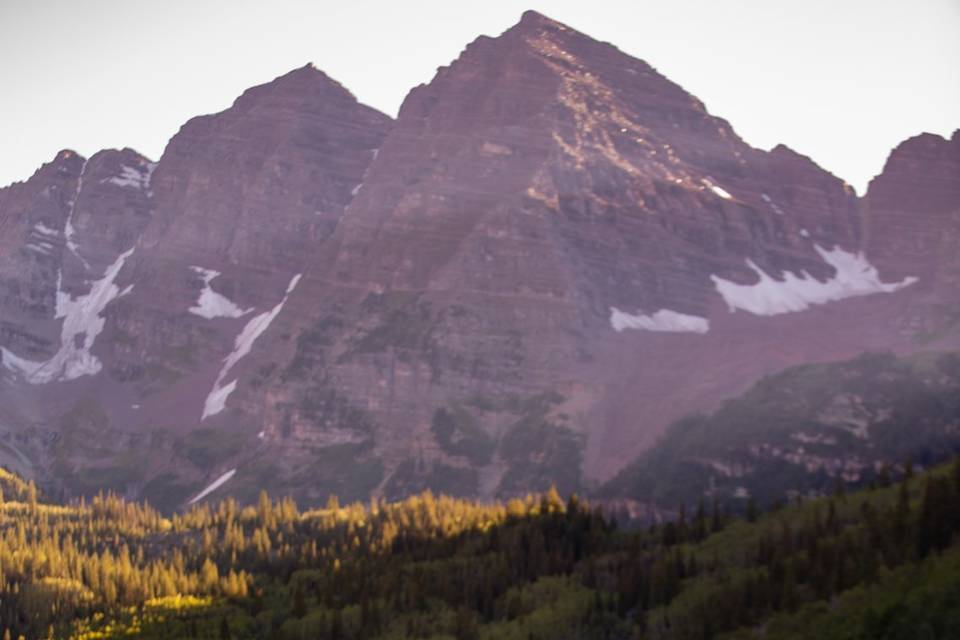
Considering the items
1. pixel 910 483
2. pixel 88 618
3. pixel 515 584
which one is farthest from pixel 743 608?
pixel 88 618

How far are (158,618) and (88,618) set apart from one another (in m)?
10.9

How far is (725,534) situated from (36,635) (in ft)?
249

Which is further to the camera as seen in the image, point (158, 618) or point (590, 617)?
point (158, 618)

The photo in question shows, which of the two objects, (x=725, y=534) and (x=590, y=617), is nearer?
(x=590, y=617)

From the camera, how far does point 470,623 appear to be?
170875mm

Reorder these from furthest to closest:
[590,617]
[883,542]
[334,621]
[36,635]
Result: 1. [36,635]
2. [334,621]
3. [590,617]
4. [883,542]

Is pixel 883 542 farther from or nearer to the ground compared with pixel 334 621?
farther from the ground

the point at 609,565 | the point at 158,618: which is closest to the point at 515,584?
the point at 609,565

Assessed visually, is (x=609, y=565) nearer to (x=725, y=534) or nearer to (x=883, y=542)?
(x=725, y=534)

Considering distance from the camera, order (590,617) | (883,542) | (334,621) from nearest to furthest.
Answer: (883,542) → (590,617) → (334,621)

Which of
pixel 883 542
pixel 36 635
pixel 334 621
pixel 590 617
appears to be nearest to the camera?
pixel 883 542

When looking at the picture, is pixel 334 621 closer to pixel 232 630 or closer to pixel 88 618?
pixel 232 630

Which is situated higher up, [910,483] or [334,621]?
[910,483]

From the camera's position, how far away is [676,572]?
166375 mm
